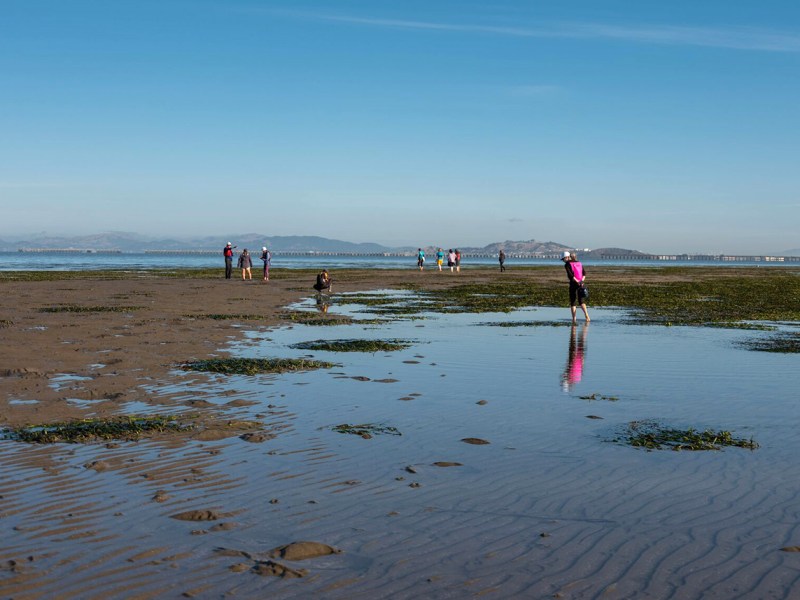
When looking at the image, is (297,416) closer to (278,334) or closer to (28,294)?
(278,334)

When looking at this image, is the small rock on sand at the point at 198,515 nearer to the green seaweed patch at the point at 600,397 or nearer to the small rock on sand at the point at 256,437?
the small rock on sand at the point at 256,437

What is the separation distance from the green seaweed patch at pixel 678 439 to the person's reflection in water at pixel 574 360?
10.1 feet

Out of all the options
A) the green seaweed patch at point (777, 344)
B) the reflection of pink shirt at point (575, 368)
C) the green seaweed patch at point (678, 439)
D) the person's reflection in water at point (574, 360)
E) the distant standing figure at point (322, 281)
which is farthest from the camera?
the distant standing figure at point (322, 281)

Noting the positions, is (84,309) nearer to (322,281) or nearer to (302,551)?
(322,281)

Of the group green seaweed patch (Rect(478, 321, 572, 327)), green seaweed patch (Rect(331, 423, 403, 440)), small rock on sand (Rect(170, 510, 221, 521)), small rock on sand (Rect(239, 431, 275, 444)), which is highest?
green seaweed patch (Rect(478, 321, 572, 327))

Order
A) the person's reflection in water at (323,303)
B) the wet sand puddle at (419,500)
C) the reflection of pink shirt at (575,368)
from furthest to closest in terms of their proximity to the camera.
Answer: the person's reflection in water at (323,303) → the reflection of pink shirt at (575,368) → the wet sand puddle at (419,500)

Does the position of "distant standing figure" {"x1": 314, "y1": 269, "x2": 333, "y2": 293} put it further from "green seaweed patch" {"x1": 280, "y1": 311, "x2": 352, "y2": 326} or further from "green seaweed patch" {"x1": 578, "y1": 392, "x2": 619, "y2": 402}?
"green seaweed patch" {"x1": 578, "y1": 392, "x2": 619, "y2": 402}

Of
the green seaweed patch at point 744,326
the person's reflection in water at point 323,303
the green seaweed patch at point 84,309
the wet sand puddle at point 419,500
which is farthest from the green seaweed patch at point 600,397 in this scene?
the green seaweed patch at point 84,309

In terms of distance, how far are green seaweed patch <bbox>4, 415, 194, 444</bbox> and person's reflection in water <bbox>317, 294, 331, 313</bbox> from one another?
62.1 ft

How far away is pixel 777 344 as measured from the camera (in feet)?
62.6

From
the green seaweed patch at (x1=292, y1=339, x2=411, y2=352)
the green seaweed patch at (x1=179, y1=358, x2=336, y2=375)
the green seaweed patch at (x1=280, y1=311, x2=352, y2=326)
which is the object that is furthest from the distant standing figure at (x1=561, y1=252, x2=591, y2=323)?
the green seaweed patch at (x1=179, y1=358, x2=336, y2=375)

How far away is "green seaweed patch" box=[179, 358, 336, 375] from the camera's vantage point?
1452 cm

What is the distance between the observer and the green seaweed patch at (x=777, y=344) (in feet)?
59.3

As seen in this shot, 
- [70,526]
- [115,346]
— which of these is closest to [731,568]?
[70,526]
